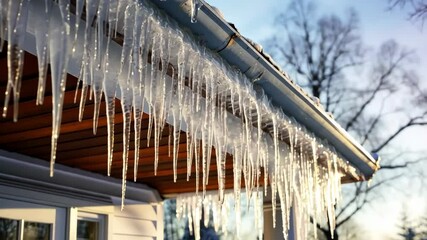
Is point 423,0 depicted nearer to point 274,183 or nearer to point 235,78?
point 274,183

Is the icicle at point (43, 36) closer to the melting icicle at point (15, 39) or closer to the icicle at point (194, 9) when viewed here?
the melting icicle at point (15, 39)

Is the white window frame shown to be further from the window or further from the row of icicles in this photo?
the row of icicles

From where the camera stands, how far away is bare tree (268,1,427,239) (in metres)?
16.3

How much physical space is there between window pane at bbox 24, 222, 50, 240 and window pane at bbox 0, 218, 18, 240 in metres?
0.11

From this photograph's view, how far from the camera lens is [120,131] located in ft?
12.3

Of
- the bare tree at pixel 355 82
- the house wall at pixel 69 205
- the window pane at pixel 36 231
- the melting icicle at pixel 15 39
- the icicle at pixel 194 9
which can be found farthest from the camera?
the bare tree at pixel 355 82

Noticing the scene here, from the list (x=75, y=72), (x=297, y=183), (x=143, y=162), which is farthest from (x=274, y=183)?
(x=75, y=72)

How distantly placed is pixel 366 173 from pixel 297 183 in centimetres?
68

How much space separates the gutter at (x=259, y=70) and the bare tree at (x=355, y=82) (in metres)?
11.5

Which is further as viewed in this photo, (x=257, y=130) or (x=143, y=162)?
(x=143, y=162)

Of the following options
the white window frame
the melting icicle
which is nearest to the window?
the white window frame

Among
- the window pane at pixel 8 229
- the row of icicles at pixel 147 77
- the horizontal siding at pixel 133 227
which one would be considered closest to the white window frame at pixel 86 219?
the horizontal siding at pixel 133 227

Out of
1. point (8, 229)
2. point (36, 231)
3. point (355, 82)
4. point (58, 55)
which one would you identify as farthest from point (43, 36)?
point (355, 82)

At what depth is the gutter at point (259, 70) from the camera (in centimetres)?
237
